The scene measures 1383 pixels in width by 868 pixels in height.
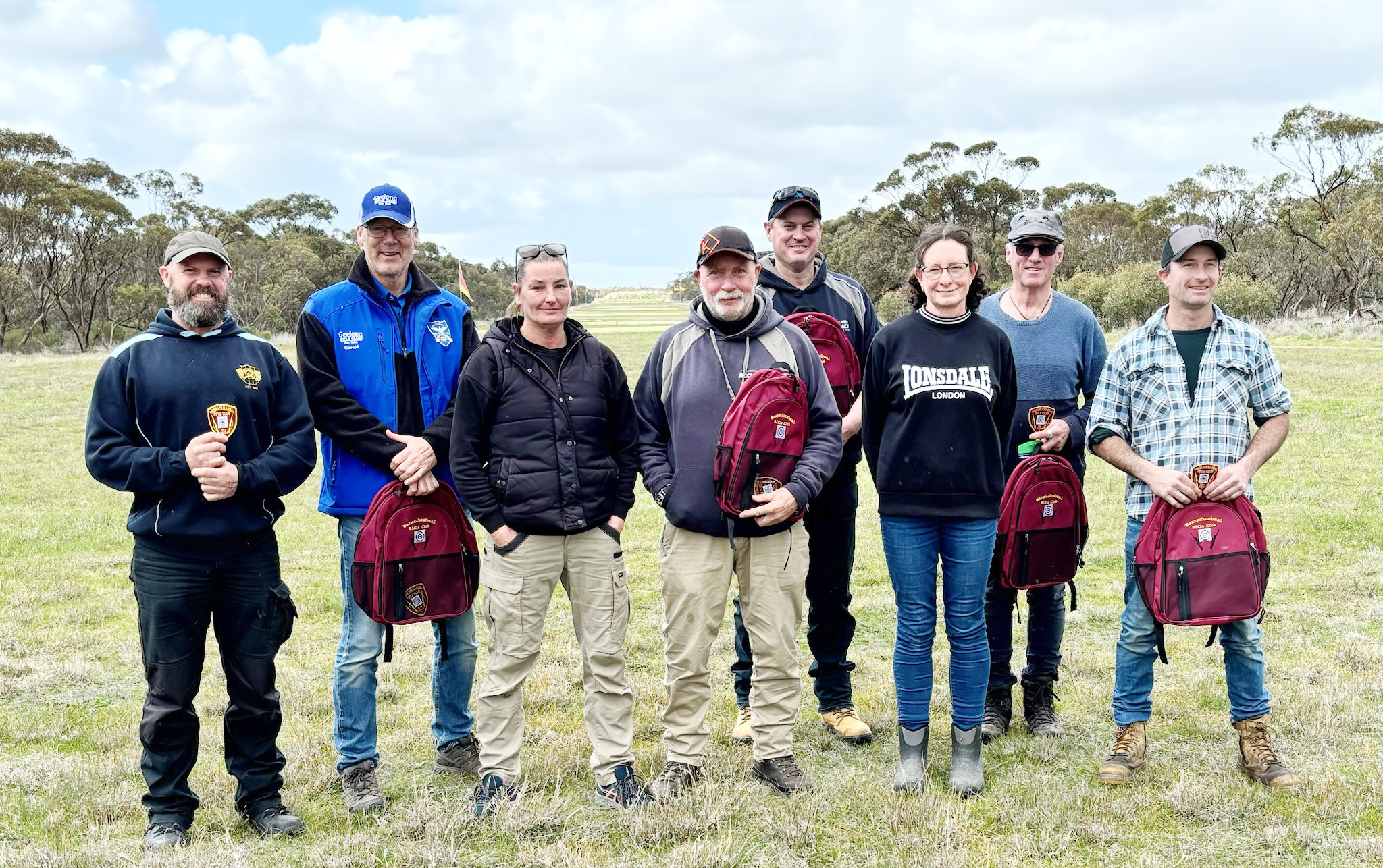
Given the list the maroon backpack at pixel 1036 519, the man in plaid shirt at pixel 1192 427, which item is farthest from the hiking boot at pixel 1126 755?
the maroon backpack at pixel 1036 519

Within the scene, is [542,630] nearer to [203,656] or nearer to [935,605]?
[203,656]

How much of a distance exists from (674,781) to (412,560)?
5.42 feet

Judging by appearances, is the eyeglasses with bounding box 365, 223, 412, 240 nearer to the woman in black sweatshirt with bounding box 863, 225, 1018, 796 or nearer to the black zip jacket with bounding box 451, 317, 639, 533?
the black zip jacket with bounding box 451, 317, 639, 533

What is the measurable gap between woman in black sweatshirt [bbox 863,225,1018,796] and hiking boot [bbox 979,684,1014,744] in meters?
0.69

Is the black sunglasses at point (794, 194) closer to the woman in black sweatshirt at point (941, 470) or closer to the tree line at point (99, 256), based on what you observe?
the woman in black sweatshirt at point (941, 470)

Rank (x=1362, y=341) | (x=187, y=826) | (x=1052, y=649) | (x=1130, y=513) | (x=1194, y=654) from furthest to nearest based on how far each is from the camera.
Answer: (x=1362, y=341) → (x=1194, y=654) → (x=1052, y=649) → (x=1130, y=513) → (x=187, y=826)

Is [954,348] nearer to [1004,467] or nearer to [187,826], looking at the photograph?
[1004,467]

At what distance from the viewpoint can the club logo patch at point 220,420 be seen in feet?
14.7

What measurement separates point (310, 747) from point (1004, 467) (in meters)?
4.06

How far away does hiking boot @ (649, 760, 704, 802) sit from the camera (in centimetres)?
489

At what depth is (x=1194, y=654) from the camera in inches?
281

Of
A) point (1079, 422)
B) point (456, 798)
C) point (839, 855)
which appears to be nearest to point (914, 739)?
point (839, 855)

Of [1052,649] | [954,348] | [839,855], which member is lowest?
[839,855]

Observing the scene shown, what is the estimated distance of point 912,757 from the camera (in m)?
5.14
